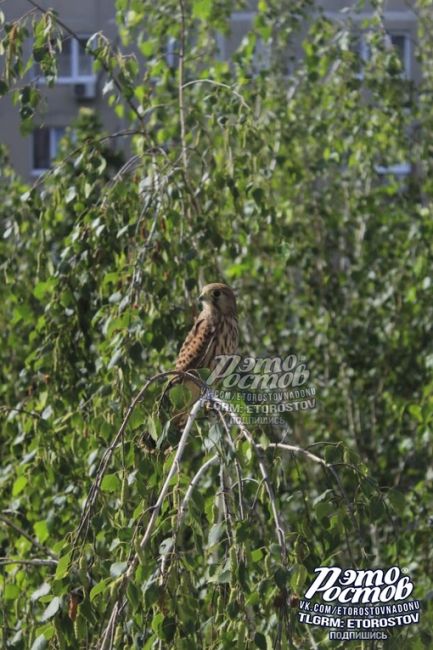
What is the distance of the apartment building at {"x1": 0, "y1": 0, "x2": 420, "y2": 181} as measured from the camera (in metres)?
11.1

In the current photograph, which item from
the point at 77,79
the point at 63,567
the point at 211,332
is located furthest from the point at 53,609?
the point at 77,79

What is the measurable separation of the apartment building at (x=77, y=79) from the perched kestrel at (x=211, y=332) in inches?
286

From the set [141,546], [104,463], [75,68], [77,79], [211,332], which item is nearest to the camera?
[141,546]

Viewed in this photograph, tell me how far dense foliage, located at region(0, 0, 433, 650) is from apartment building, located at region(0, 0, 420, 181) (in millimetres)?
4449

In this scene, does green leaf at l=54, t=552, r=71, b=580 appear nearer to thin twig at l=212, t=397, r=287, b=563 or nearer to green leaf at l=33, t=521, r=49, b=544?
thin twig at l=212, t=397, r=287, b=563

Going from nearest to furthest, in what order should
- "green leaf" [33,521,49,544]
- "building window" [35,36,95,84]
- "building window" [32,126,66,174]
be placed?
"green leaf" [33,521,49,544] < "building window" [35,36,95,84] < "building window" [32,126,66,174]

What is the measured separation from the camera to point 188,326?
3.62m

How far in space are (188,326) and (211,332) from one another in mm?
200

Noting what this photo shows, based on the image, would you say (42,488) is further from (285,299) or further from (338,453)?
(285,299)

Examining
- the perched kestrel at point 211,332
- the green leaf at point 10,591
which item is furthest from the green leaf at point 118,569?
the perched kestrel at point 211,332

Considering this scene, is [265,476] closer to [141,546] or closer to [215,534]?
[215,534]

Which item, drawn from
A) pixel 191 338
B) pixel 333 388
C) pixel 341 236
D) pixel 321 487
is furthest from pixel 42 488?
pixel 341 236

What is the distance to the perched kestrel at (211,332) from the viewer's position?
343 cm

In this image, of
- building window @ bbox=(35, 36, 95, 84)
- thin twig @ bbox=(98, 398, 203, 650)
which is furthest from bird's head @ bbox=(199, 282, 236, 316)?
building window @ bbox=(35, 36, 95, 84)
